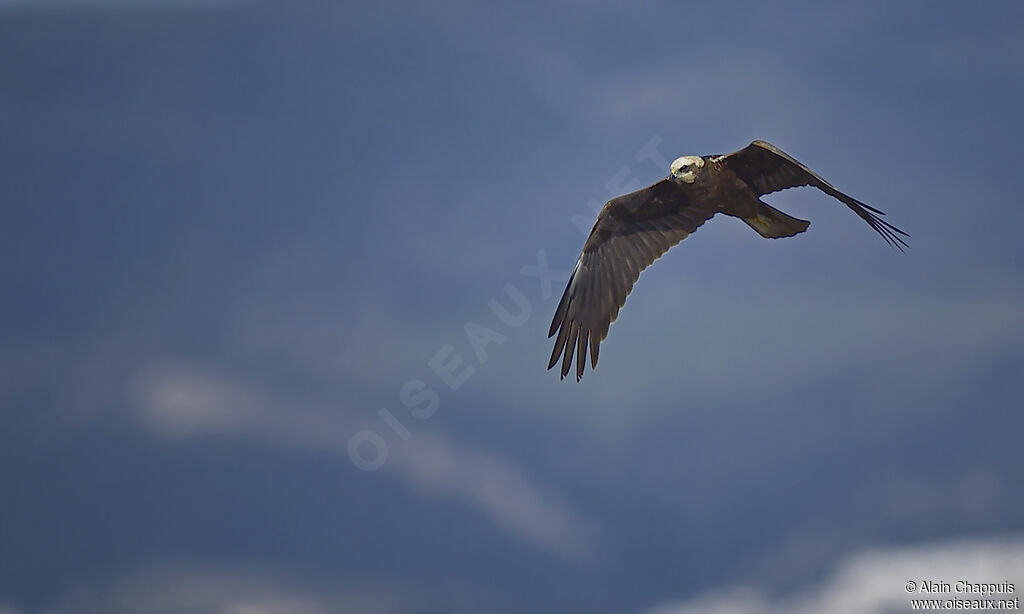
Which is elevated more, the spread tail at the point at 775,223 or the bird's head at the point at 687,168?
the bird's head at the point at 687,168

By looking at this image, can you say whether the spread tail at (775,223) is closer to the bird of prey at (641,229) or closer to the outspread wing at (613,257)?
the bird of prey at (641,229)

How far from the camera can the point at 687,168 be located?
38.6 ft

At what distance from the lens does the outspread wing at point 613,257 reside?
12820 millimetres

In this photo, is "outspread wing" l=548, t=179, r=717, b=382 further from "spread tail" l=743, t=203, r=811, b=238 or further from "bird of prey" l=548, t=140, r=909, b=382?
Result: "spread tail" l=743, t=203, r=811, b=238

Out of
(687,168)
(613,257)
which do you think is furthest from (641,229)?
(687,168)

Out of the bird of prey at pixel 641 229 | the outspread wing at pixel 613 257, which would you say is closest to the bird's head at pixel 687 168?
the bird of prey at pixel 641 229

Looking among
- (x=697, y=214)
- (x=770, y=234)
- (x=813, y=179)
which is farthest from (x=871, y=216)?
(x=697, y=214)

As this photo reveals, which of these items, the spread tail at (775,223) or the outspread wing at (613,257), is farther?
the outspread wing at (613,257)

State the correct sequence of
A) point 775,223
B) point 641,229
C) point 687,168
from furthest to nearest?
point 641,229
point 775,223
point 687,168

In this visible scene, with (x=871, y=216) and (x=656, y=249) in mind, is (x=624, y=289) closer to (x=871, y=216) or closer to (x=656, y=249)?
(x=656, y=249)

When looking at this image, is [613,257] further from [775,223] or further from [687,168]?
[775,223]

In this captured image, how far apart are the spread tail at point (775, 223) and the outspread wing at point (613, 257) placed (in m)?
0.79

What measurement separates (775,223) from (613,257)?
2077 mm

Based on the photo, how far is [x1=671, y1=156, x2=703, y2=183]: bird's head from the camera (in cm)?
1176
